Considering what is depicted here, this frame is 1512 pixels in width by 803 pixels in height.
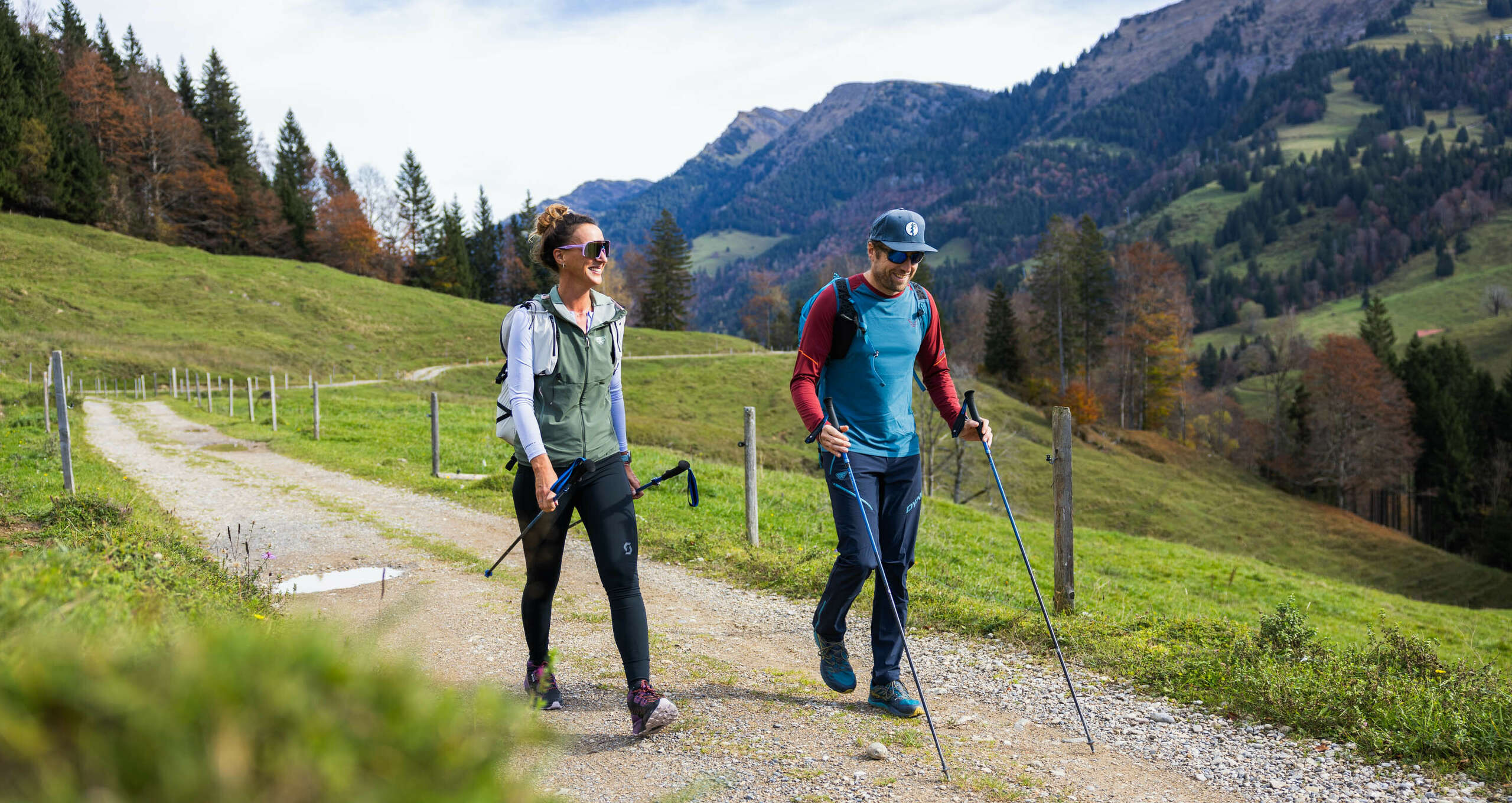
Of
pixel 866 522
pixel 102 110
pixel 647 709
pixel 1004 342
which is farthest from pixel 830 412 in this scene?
pixel 102 110

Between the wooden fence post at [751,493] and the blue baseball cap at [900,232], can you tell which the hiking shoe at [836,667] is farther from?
the wooden fence post at [751,493]

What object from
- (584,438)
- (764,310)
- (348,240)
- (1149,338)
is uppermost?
(348,240)

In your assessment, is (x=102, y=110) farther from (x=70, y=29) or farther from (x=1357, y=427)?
(x=1357, y=427)

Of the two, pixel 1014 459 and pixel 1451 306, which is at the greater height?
pixel 1451 306

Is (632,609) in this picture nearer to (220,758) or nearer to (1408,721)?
(220,758)

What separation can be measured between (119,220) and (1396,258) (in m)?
200

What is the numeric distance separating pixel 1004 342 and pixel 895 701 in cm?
7818

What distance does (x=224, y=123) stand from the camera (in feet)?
292

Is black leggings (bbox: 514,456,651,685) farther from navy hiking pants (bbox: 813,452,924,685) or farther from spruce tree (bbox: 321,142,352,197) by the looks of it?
spruce tree (bbox: 321,142,352,197)

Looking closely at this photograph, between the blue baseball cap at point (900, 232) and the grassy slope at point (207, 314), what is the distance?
47967 millimetres

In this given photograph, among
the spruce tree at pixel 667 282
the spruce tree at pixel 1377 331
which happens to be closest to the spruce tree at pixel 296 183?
the spruce tree at pixel 667 282

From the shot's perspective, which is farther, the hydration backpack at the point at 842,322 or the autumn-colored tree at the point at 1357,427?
the autumn-colored tree at the point at 1357,427

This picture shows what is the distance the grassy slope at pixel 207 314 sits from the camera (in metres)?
46.6

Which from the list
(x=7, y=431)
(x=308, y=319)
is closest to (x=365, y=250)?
(x=308, y=319)
